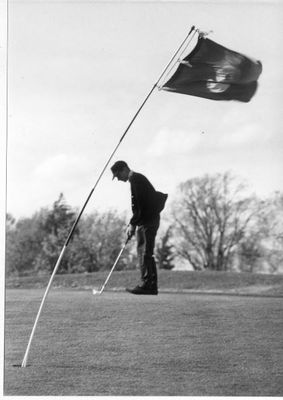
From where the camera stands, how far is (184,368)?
351 inches

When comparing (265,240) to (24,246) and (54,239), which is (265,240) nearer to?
(54,239)

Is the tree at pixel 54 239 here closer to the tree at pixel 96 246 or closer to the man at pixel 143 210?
the tree at pixel 96 246

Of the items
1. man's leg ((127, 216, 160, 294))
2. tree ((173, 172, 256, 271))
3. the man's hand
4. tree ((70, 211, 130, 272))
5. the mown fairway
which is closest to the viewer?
the mown fairway

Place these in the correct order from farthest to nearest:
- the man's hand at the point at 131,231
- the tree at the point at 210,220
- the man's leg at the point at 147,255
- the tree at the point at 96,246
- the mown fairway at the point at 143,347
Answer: the tree at the point at 96,246 → the tree at the point at 210,220 → the man's leg at the point at 147,255 → the man's hand at the point at 131,231 → the mown fairway at the point at 143,347

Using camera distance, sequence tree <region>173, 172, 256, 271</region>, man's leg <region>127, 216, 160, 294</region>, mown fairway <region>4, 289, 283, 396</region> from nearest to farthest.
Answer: mown fairway <region>4, 289, 283, 396</region> → man's leg <region>127, 216, 160, 294</region> → tree <region>173, 172, 256, 271</region>

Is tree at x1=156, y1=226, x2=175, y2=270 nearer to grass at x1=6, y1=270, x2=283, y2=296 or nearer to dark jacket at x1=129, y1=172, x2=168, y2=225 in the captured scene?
grass at x1=6, y1=270, x2=283, y2=296

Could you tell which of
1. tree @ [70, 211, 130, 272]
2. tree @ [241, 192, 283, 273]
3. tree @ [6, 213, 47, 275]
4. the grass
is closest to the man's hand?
the grass

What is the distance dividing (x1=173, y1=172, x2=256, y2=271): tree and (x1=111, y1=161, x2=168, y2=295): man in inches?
55.9

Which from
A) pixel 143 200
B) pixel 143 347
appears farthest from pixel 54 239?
pixel 143 347

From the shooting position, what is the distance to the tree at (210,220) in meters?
12.2

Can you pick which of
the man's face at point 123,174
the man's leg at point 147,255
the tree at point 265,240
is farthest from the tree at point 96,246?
the man's face at point 123,174

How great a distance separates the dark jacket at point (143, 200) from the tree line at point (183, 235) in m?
1.38

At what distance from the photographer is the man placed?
9.51 meters

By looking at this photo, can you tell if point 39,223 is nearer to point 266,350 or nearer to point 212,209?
point 212,209
